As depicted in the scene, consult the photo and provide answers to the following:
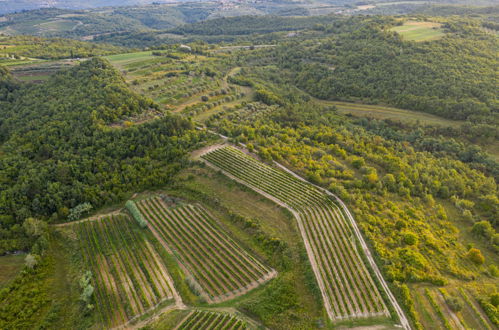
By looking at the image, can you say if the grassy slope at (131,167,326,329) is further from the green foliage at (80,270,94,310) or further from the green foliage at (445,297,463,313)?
the green foliage at (80,270,94,310)

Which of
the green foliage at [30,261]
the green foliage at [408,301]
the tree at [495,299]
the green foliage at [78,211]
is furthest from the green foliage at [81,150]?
the tree at [495,299]

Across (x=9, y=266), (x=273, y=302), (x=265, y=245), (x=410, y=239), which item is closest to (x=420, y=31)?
(x=410, y=239)

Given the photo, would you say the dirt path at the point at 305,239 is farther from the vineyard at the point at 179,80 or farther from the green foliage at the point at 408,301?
the vineyard at the point at 179,80

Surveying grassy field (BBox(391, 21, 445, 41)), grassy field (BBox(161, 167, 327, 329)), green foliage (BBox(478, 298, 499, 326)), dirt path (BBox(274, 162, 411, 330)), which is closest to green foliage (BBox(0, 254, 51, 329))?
grassy field (BBox(161, 167, 327, 329))

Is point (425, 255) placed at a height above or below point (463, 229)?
above

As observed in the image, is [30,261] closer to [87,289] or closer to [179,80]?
[87,289]

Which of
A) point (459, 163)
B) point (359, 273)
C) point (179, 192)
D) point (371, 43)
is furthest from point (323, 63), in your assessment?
point (359, 273)

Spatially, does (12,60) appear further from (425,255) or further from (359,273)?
(425,255)
